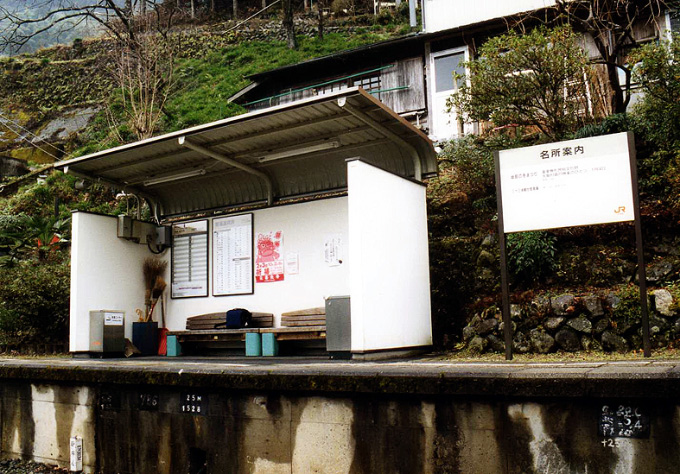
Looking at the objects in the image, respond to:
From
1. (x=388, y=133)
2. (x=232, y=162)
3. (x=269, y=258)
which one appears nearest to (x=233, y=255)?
(x=269, y=258)

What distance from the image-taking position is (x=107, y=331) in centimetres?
1170

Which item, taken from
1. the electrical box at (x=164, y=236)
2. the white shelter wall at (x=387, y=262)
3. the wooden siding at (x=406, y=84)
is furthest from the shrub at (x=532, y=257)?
the wooden siding at (x=406, y=84)

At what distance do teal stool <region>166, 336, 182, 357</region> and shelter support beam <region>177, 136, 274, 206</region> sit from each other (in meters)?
3.06

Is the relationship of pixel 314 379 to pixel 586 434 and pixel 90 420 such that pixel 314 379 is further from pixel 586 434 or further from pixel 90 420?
pixel 90 420

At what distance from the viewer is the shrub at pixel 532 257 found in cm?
Result: 994

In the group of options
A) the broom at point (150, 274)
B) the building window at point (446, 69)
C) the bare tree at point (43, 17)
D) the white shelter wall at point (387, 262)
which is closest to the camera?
the white shelter wall at point (387, 262)

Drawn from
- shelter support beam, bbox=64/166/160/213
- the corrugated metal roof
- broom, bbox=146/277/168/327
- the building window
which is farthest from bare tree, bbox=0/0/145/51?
broom, bbox=146/277/168/327

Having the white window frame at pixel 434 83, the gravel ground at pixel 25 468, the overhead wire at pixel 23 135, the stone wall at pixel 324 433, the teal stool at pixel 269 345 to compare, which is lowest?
the gravel ground at pixel 25 468

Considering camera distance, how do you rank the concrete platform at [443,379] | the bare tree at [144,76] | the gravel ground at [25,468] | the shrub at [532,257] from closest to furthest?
1. the concrete platform at [443,379]
2. the gravel ground at [25,468]
3. the shrub at [532,257]
4. the bare tree at [144,76]

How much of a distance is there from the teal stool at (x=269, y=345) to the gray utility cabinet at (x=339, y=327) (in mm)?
1872

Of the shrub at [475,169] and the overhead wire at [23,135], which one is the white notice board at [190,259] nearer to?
the shrub at [475,169]

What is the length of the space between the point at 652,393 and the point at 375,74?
18.6 metres

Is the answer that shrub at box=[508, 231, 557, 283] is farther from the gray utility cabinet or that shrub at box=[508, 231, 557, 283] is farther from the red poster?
the red poster

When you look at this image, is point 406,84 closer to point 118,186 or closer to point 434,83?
point 434,83
